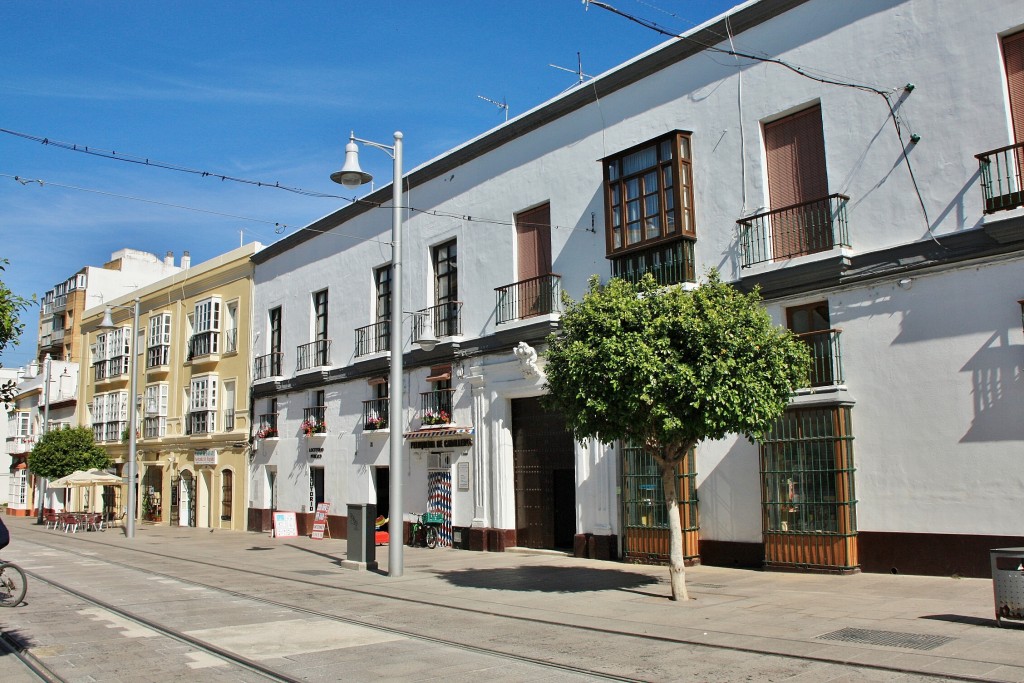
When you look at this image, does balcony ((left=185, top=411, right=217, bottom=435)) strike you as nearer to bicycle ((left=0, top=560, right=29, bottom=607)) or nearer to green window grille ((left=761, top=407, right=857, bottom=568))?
bicycle ((left=0, top=560, right=29, bottom=607))

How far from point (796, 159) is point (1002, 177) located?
3.70m

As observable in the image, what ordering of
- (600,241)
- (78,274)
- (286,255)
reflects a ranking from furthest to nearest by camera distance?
(78,274) < (286,255) < (600,241)

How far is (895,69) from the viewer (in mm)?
14344

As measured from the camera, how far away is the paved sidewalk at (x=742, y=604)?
8.67m

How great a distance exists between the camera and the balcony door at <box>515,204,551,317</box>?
2031cm

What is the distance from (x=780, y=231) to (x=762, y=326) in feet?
13.0

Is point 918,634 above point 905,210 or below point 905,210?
below

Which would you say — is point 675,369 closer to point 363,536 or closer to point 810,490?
point 810,490

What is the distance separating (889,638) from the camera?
30.4 ft

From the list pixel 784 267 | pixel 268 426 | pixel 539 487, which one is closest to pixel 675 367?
pixel 784 267

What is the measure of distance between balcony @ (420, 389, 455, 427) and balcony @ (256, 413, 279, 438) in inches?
355

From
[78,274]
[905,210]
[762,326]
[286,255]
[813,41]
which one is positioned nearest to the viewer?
[762,326]

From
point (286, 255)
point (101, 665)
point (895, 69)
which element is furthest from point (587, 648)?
point (286, 255)

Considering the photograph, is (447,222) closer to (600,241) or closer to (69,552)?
(600,241)
